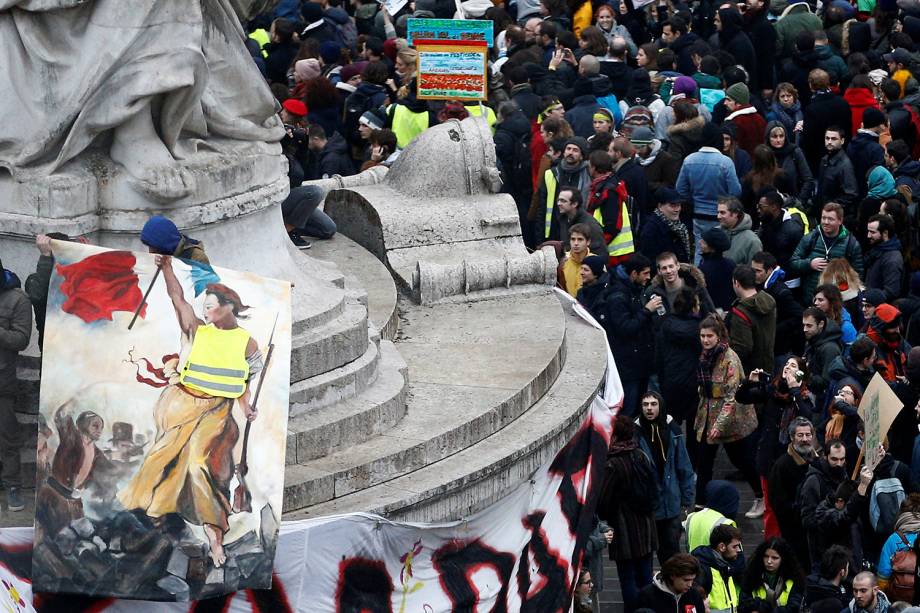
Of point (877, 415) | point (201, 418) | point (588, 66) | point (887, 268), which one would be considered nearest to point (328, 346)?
point (201, 418)

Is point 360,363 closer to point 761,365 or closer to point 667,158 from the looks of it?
point 761,365

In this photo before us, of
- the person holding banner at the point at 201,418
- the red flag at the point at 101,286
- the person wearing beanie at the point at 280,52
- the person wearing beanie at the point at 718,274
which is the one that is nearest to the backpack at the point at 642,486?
the person wearing beanie at the point at 718,274

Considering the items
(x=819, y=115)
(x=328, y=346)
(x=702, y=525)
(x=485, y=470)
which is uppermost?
(x=328, y=346)

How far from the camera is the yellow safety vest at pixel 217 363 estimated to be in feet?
35.6

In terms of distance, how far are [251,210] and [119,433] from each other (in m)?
1.89

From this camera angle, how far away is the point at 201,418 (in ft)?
35.4

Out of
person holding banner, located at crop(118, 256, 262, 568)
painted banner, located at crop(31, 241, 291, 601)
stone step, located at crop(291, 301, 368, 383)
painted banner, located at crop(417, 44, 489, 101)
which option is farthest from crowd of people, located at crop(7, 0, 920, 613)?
stone step, located at crop(291, 301, 368, 383)

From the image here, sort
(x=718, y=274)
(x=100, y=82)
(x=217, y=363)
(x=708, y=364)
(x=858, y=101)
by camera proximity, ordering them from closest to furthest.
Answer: (x=217, y=363)
(x=100, y=82)
(x=708, y=364)
(x=718, y=274)
(x=858, y=101)

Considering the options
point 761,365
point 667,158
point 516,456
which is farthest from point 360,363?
point 667,158

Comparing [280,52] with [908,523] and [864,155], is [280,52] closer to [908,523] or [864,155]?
[864,155]

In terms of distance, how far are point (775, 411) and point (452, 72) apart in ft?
15.5

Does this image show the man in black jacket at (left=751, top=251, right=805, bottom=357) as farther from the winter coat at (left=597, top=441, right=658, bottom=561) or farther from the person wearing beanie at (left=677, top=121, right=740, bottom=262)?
the winter coat at (left=597, top=441, right=658, bottom=561)

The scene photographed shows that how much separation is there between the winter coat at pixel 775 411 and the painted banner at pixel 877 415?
95cm

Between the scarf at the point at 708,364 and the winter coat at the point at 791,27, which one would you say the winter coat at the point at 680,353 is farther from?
the winter coat at the point at 791,27
